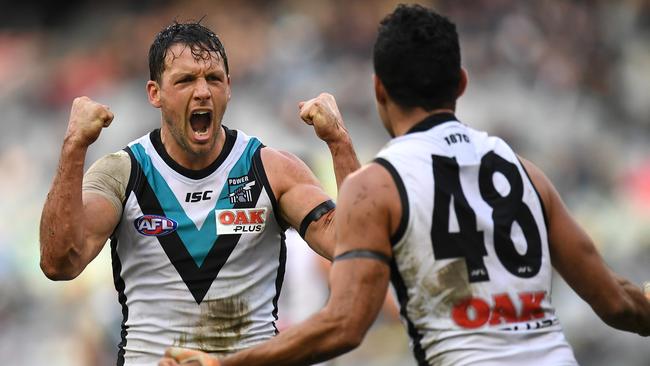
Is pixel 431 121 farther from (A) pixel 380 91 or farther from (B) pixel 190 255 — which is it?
(B) pixel 190 255

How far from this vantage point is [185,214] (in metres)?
6.84

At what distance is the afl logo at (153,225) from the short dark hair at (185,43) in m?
0.83

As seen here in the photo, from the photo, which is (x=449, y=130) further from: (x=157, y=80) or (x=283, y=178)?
(x=157, y=80)

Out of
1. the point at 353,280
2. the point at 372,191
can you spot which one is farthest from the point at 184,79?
the point at 353,280

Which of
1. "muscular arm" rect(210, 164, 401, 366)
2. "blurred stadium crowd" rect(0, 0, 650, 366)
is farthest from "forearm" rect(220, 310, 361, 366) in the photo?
"blurred stadium crowd" rect(0, 0, 650, 366)

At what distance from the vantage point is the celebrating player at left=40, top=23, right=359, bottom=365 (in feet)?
22.0

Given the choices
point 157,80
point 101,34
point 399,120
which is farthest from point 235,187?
point 101,34

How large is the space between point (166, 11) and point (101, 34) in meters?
0.91

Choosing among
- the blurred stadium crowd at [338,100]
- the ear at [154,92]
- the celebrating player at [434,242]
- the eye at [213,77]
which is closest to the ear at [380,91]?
the celebrating player at [434,242]

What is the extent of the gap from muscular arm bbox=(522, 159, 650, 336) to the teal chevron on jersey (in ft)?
6.85

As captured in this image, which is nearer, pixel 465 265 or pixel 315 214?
pixel 465 265

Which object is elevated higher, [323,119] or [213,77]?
[213,77]

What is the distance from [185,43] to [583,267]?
2783 mm

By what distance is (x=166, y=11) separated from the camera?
14695 millimetres
